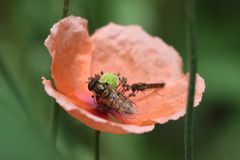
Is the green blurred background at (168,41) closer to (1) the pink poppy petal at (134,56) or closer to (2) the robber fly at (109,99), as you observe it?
(1) the pink poppy petal at (134,56)

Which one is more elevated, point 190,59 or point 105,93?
point 190,59

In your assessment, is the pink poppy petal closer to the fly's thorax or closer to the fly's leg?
the fly's leg

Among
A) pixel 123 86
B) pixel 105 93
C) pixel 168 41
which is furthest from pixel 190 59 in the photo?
pixel 168 41

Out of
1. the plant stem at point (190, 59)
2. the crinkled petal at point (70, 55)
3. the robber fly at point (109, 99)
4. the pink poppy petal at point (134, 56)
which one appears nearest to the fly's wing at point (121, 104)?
the robber fly at point (109, 99)

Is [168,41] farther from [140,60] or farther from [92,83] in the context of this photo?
[92,83]

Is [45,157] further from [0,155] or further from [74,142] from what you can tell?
[74,142]

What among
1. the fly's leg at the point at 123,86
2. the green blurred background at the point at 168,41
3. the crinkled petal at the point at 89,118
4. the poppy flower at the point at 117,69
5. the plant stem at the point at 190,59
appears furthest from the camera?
the green blurred background at the point at 168,41

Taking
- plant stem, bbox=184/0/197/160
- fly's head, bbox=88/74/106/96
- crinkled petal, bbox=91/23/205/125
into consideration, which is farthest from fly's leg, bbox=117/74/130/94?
plant stem, bbox=184/0/197/160

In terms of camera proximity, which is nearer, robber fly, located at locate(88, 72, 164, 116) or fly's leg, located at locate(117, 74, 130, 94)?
robber fly, located at locate(88, 72, 164, 116)
